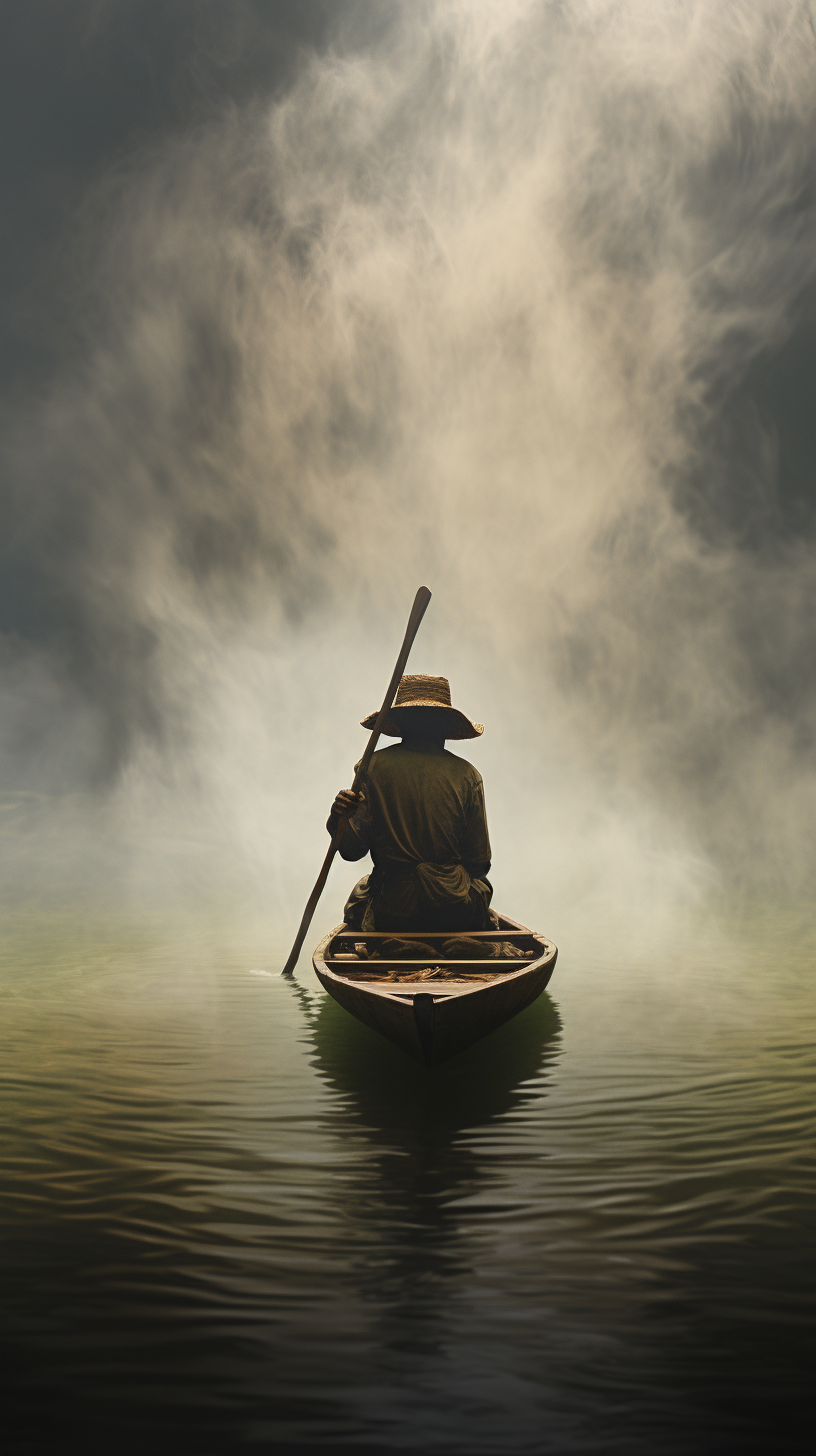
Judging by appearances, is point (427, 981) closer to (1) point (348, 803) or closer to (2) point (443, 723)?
(1) point (348, 803)

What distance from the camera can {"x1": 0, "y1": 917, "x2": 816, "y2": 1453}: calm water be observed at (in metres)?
2.60

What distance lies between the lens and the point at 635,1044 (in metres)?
6.84

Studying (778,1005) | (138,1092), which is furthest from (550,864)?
(138,1092)

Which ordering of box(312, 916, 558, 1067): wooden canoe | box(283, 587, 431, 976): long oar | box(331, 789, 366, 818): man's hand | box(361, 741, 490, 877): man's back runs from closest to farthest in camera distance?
box(312, 916, 558, 1067): wooden canoe
box(361, 741, 490, 877): man's back
box(331, 789, 366, 818): man's hand
box(283, 587, 431, 976): long oar

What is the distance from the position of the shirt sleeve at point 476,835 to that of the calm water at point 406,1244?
1181 mm

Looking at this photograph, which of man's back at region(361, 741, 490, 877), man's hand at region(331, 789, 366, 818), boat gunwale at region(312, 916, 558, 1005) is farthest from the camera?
man's hand at region(331, 789, 366, 818)

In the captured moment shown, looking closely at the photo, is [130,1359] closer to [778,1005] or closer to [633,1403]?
[633,1403]

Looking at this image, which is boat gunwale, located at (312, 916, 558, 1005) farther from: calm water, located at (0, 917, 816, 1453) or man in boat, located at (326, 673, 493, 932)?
calm water, located at (0, 917, 816, 1453)

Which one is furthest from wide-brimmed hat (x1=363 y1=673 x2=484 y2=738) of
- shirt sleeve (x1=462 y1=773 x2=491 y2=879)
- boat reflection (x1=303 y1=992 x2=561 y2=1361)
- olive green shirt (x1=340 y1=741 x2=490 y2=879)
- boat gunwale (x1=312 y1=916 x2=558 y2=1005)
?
boat reflection (x1=303 y1=992 x2=561 y2=1361)

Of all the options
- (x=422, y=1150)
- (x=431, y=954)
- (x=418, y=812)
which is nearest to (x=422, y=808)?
(x=418, y=812)

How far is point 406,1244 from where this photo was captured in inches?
138

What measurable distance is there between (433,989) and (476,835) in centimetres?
167

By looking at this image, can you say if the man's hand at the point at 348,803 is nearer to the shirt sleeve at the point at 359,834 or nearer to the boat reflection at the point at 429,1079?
the shirt sleeve at the point at 359,834

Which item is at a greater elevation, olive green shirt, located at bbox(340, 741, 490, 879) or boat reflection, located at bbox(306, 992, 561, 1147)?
olive green shirt, located at bbox(340, 741, 490, 879)
